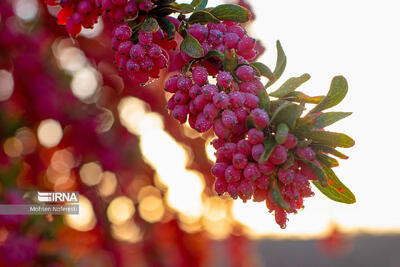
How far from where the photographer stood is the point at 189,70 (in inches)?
38.3

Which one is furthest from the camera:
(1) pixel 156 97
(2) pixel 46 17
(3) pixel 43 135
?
(1) pixel 156 97

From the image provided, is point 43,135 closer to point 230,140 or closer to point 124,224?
point 124,224

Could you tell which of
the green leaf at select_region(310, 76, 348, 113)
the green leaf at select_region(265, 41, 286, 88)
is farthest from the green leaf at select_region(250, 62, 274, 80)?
the green leaf at select_region(310, 76, 348, 113)

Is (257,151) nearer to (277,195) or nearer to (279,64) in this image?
(277,195)

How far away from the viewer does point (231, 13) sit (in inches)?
38.7

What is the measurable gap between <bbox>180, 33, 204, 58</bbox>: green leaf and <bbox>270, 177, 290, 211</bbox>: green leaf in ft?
0.98

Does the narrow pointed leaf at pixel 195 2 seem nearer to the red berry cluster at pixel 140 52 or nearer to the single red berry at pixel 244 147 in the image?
the red berry cluster at pixel 140 52

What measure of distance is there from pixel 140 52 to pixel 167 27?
9 centimetres

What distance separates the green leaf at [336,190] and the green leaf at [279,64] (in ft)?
0.74

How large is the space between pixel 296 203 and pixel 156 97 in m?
2.88

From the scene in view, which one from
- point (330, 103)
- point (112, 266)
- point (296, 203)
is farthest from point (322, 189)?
point (112, 266)

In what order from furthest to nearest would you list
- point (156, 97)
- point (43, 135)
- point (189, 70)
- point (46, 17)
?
point (156, 97) < point (43, 135) < point (46, 17) < point (189, 70)

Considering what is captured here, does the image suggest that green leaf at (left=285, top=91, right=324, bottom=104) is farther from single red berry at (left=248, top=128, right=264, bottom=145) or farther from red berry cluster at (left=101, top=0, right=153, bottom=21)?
red berry cluster at (left=101, top=0, right=153, bottom=21)

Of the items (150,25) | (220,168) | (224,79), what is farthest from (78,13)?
(220,168)
